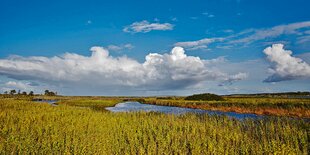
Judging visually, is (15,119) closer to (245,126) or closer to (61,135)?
(61,135)

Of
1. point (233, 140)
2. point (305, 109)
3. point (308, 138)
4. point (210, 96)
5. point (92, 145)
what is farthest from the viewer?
point (210, 96)

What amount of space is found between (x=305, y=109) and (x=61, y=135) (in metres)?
30.5

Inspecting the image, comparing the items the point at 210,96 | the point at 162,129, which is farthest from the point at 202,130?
the point at 210,96

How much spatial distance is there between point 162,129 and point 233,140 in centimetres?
530

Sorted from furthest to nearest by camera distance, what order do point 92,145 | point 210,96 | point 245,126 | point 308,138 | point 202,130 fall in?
point 210,96
point 245,126
point 202,130
point 308,138
point 92,145

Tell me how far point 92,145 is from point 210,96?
68.6 m

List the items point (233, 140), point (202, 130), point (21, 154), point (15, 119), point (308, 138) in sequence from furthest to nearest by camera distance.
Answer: point (15, 119) → point (202, 130) → point (308, 138) → point (233, 140) → point (21, 154)

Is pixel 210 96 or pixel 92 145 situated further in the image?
pixel 210 96

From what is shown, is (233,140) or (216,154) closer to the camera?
(216,154)

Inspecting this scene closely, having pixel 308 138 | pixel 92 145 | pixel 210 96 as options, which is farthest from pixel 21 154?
pixel 210 96

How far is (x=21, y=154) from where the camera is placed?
33.1 feet

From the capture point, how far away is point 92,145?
11250 mm

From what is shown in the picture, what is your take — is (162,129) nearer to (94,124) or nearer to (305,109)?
(94,124)

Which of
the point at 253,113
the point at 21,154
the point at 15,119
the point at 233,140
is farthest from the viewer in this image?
the point at 253,113
